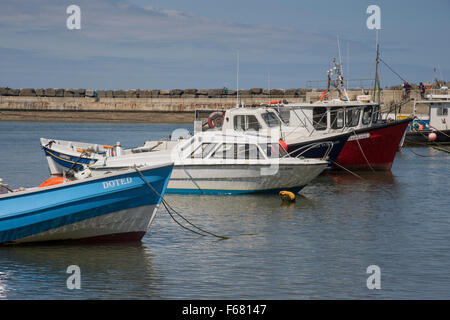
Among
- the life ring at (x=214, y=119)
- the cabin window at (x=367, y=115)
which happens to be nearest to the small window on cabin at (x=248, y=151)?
the life ring at (x=214, y=119)

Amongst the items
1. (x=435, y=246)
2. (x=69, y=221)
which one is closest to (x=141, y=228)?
(x=69, y=221)

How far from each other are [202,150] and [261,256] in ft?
24.4

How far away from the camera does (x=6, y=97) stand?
301 ft

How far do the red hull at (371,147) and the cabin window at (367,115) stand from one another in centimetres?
96

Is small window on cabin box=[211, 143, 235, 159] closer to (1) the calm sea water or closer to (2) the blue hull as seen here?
(1) the calm sea water

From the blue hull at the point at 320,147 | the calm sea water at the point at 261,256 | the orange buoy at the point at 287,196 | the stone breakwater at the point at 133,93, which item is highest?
the stone breakwater at the point at 133,93

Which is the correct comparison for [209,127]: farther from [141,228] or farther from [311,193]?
[141,228]

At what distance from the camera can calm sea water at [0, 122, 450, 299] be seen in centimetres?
1148

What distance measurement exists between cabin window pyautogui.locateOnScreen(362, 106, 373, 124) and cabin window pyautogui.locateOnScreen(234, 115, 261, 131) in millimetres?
5580

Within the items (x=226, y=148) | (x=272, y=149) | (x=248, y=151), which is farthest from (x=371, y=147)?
(x=226, y=148)

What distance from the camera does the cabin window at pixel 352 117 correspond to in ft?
95.2

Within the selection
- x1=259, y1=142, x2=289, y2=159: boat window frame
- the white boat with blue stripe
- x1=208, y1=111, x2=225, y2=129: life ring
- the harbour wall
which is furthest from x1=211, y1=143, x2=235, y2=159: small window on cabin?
the harbour wall

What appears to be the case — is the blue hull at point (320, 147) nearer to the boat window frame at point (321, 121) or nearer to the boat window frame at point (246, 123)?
the boat window frame at point (246, 123)

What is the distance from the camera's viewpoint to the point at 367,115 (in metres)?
29.5
